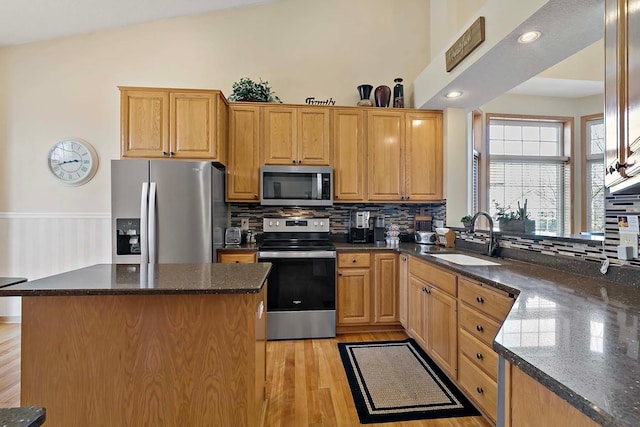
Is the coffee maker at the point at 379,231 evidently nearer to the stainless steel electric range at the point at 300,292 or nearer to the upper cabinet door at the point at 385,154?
the upper cabinet door at the point at 385,154

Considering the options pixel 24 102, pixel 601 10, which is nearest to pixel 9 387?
pixel 24 102

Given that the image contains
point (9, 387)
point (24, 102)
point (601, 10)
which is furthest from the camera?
point (24, 102)

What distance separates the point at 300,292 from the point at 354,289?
550 millimetres

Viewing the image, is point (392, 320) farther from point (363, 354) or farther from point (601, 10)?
point (601, 10)

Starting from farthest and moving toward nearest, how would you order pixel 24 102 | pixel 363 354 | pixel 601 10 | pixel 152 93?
pixel 24 102, pixel 152 93, pixel 363 354, pixel 601 10

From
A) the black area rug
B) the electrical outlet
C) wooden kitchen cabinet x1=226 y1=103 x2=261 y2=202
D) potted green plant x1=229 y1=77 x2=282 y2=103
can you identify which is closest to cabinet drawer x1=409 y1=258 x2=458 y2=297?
the black area rug

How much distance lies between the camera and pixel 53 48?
11.2 ft

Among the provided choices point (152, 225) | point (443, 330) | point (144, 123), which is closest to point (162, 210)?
point (152, 225)

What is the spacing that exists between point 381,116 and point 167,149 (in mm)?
2255

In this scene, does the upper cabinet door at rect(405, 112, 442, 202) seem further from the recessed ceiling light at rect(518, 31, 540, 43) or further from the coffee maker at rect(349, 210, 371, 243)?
the recessed ceiling light at rect(518, 31, 540, 43)

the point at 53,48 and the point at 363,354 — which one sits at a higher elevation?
the point at 53,48

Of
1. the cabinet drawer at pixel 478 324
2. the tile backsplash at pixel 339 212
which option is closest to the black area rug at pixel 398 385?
the cabinet drawer at pixel 478 324

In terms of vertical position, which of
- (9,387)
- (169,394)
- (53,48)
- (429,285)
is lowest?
(9,387)

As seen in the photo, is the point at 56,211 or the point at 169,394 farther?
the point at 56,211
